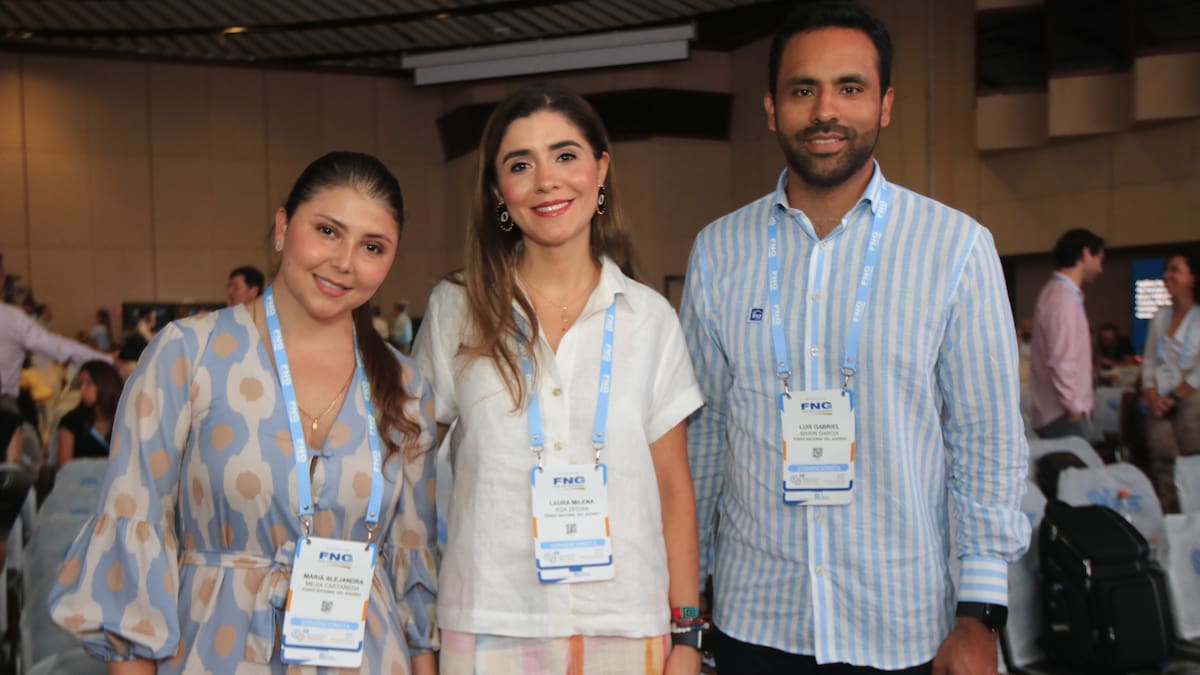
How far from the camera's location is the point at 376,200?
164 centimetres

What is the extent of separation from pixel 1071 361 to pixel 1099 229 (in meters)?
6.60

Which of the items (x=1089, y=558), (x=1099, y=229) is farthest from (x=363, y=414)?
(x=1099, y=229)

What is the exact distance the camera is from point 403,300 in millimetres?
16875

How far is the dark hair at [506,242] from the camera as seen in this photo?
1.68m

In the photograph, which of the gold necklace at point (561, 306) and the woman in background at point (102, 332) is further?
the woman in background at point (102, 332)

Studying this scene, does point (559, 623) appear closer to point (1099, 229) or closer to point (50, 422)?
point (50, 422)

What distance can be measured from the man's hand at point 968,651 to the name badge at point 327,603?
3.16ft

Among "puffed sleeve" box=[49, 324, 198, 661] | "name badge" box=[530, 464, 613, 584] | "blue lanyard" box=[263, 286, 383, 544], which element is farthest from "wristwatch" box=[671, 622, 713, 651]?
"puffed sleeve" box=[49, 324, 198, 661]

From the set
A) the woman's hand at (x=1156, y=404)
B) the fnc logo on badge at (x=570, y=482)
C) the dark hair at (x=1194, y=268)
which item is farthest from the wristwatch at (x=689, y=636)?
the woman's hand at (x=1156, y=404)

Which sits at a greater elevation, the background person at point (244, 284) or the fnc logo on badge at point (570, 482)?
the background person at point (244, 284)

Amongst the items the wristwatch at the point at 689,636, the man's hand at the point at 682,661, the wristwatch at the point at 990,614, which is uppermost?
the wristwatch at the point at 990,614

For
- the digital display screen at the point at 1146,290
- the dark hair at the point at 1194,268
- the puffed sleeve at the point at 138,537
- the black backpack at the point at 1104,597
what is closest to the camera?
the puffed sleeve at the point at 138,537

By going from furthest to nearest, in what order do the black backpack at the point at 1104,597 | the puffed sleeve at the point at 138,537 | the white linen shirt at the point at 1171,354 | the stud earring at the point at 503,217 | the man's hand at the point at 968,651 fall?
the white linen shirt at the point at 1171,354, the black backpack at the point at 1104,597, the stud earring at the point at 503,217, the man's hand at the point at 968,651, the puffed sleeve at the point at 138,537

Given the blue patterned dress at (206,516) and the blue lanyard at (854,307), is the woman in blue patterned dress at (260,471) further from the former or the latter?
the blue lanyard at (854,307)
